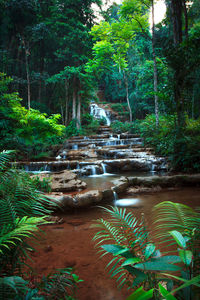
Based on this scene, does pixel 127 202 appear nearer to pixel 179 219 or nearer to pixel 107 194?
pixel 107 194

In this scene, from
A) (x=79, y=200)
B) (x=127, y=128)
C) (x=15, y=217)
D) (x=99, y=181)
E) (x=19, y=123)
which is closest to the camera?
(x=15, y=217)

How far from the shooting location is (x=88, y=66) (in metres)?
12.4

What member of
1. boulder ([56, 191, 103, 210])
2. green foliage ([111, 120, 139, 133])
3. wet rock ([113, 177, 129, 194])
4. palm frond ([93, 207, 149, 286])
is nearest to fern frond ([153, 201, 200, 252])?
palm frond ([93, 207, 149, 286])

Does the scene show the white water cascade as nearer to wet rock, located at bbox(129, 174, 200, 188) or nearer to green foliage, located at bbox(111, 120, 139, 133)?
green foliage, located at bbox(111, 120, 139, 133)

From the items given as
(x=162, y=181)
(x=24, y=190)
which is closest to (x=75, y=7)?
(x=162, y=181)

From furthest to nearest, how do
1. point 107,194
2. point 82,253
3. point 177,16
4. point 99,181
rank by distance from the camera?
1. point 177,16
2. point 99,181
3. point 107,194
4. point 82,253

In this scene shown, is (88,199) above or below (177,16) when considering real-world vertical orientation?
below

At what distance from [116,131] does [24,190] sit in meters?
12.8

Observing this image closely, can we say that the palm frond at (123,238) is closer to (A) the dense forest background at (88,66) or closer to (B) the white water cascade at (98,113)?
(A) the dense forest background at (88,66)

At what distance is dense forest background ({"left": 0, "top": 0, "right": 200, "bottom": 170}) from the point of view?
5.94 m

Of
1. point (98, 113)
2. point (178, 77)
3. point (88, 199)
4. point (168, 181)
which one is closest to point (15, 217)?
point (88, 199)

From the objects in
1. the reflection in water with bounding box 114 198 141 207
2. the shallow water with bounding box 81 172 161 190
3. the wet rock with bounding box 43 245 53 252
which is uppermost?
the shallow water with bounding box 81 172 161 190

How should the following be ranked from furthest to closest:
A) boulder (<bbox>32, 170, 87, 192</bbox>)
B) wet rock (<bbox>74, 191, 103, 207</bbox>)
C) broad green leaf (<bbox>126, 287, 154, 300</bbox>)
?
boulder (<bbox>32, 170, 87, 192</bbox>)
wet rock (<bbox>74, 191, 103, 207</bbox>)
broad green leaf (<bbox>126, 287, 154, 300</bbox>)

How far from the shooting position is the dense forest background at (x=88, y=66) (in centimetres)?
594
